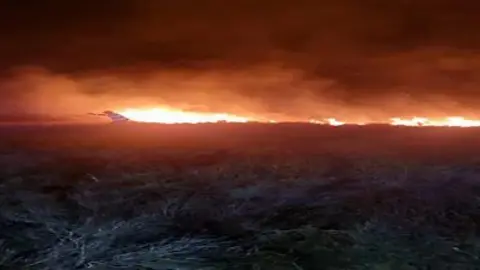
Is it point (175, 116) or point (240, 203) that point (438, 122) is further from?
point (240, 203)

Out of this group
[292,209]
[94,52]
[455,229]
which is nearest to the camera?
[455,229]

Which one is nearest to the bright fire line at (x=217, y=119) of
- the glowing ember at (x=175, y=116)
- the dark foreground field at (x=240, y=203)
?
the glowing ember at (x=175, y=116)

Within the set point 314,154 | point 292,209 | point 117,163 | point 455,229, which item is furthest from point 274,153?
point 455,229

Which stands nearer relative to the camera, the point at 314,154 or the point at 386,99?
the point at 314,154

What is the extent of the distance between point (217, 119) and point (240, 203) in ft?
4.51

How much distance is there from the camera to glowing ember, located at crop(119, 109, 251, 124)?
2.55m

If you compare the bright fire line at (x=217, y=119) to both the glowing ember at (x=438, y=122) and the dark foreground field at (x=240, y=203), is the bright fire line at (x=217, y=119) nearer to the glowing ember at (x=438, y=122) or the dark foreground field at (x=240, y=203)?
the glowing ember at (x=438, y=122)

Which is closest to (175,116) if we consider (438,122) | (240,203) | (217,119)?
(217,119)

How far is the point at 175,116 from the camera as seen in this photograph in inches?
104

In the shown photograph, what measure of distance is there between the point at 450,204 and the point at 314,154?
57 cm

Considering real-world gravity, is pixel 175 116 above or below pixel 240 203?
above

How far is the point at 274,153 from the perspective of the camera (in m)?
1.81

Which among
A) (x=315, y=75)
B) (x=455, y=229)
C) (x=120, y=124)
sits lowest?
(x=455, y=229)

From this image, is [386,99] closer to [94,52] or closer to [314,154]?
[314,154]
